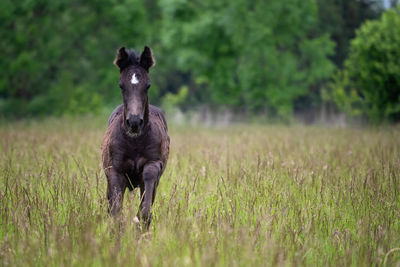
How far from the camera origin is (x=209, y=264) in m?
2.88

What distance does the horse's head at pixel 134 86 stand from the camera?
425 cm

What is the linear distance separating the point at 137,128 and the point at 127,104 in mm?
282

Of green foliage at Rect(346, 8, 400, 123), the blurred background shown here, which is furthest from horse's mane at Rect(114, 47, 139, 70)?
the blurred background

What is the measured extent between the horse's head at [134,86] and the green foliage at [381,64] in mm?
17411

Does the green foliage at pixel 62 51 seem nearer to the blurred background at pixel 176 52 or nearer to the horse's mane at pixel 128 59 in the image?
the blurred background at pixel 176 52

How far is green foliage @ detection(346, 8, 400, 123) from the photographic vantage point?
19688mm

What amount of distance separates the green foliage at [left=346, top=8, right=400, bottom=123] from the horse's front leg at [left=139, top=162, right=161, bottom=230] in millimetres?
17577

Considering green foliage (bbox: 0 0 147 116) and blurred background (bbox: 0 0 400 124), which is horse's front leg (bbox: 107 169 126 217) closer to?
blurred background (bbox: 0 0 400 124)

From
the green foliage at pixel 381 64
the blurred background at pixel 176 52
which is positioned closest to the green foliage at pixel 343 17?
the blurred background at pixel 176 52

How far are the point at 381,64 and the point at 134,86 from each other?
1814 cm

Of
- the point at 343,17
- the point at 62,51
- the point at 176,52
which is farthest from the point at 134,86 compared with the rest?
the point at 343,17

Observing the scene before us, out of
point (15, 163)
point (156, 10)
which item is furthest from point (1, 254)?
point (156, 10)

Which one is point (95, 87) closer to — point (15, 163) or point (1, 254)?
point (15, 163)

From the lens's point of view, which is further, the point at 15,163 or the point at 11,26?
the point at 11,26
